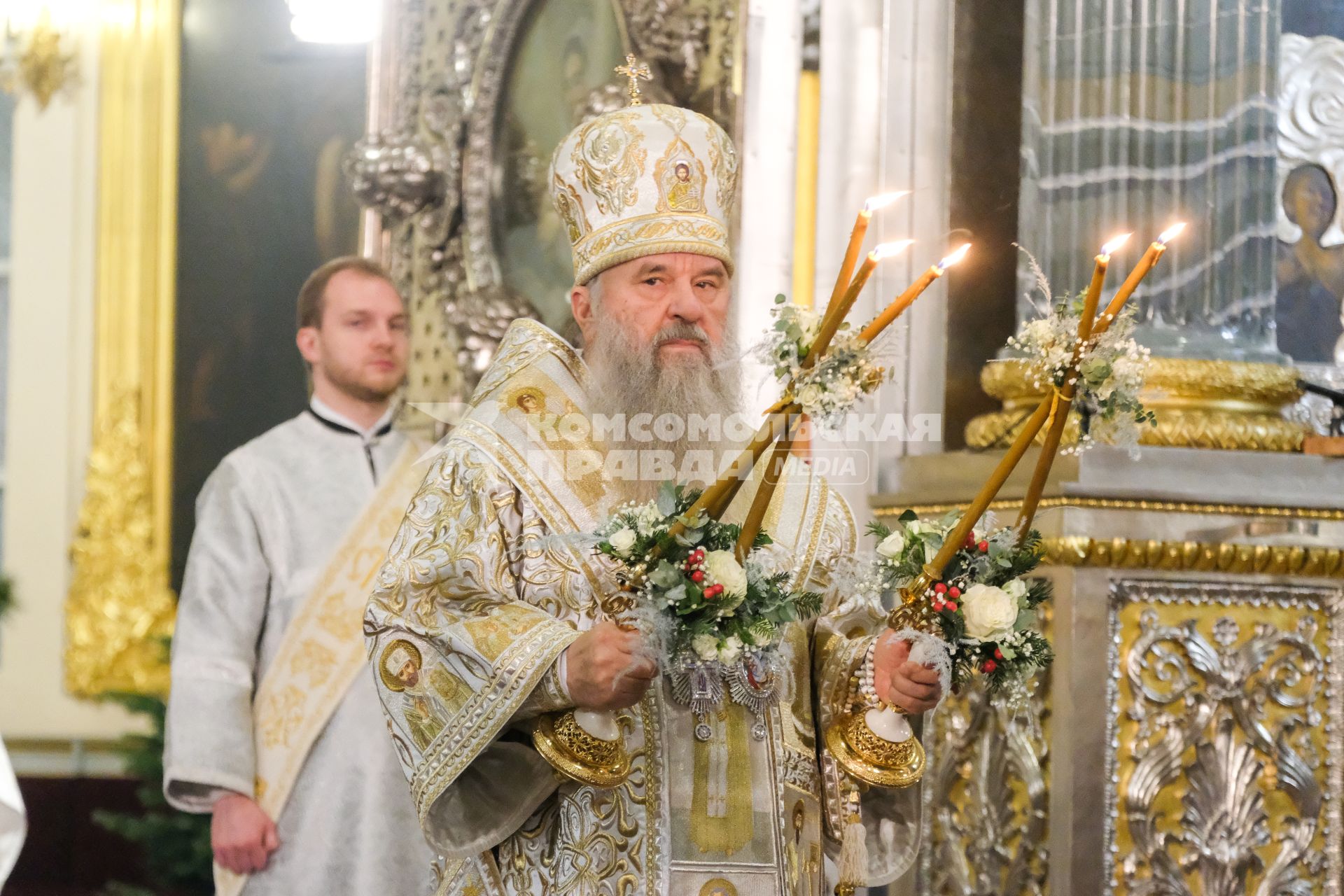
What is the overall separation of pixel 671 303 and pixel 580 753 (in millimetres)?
759

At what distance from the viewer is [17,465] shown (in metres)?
6.23

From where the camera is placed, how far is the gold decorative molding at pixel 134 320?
6168mm

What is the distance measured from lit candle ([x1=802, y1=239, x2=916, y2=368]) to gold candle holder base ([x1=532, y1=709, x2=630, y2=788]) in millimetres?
639

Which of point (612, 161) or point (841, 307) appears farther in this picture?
point (612, 161)

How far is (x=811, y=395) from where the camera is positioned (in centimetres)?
229

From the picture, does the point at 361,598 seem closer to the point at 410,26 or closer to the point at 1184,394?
the point at 1184,394

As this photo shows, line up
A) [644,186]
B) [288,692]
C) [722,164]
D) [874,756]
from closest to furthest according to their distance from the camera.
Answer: [874,756] < [644,186] < [722,164] < [288,692]

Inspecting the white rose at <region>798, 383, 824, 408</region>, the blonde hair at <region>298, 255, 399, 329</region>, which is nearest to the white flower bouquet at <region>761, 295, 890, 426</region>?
the white rose at <region>798, 383, 824, 408</region>

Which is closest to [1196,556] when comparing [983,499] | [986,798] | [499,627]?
[986,798]

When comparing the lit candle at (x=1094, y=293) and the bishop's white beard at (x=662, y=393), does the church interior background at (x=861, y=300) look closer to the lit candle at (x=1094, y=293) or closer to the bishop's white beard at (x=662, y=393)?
the bishop's white beard at (x=662, y=393)

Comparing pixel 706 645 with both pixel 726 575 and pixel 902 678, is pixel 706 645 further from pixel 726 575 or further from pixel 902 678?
pixel 902 678

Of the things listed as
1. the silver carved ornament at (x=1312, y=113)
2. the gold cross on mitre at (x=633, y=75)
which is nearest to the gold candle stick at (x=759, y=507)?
the gold cross on mitre at (x=633, y=75)

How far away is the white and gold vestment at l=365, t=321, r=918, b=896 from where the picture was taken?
262 cm

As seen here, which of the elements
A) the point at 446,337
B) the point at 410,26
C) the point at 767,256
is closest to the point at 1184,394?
the point at 767,256
